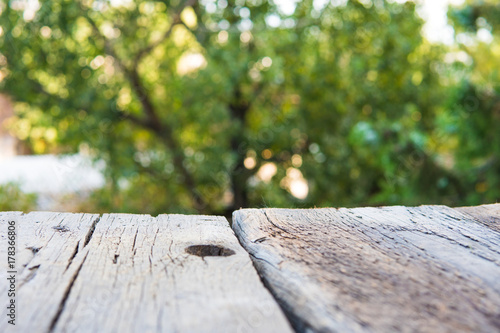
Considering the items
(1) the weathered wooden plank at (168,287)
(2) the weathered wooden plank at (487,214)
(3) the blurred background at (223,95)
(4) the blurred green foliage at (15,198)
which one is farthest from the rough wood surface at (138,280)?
(4) the blurred green foliage at (15,198)

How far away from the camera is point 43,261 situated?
916 mm

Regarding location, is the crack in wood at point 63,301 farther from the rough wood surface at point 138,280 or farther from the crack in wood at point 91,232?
the crack in wood at point 91,232

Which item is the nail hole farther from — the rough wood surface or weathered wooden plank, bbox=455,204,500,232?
weathered wooden plank, bbox=455,204,500,232

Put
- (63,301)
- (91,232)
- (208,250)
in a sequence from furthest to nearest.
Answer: (91,232) < (208,250) < (63,301)

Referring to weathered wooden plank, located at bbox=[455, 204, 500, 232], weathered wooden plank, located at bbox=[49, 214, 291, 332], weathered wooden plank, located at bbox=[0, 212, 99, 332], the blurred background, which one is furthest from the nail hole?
the blurred background

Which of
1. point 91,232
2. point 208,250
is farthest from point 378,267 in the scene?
point 91,232

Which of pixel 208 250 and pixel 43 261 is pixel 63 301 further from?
pixel 208 250

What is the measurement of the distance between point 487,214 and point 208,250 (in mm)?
787

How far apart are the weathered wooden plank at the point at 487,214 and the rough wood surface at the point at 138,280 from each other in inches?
25.2

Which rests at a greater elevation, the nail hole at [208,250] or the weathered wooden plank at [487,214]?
the weathered wooden plank at [487,214]

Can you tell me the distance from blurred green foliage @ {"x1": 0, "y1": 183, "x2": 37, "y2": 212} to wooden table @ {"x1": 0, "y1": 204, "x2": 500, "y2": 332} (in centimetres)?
525

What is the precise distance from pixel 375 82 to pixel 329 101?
604mm

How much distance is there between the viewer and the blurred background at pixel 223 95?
16.8ft

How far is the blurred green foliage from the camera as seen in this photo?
19.8 feet
